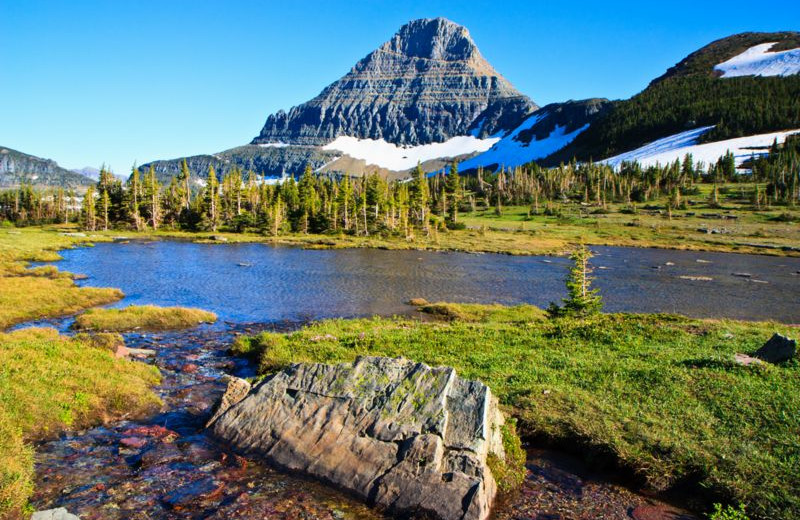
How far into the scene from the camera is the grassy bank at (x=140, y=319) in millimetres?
28739

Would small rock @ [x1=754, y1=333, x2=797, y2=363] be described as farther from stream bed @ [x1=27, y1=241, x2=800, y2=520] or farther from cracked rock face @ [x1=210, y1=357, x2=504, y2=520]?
cracked rock face @ [x1=210, y1=357, x2=504, y2=520]

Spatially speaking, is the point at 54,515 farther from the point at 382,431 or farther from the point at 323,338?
the point at 323,338

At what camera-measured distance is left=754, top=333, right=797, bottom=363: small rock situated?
1766 cm

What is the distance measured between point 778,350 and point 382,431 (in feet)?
49.7

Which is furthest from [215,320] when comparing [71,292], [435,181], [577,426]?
[435,181]

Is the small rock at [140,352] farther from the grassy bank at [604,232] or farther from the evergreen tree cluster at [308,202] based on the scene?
the evergreen tree cluster at [308,202]

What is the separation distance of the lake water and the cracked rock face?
20.5m

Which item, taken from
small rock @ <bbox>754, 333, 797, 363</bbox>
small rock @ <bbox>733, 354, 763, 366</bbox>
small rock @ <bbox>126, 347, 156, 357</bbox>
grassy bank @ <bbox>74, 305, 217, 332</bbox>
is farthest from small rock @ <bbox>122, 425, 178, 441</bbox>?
small rock @ <bbox>754, 333, 797, 363</bbox>

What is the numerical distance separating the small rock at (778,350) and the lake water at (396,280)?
23581 mm

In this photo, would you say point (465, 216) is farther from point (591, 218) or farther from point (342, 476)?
point (342, 476)

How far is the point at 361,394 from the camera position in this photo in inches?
503

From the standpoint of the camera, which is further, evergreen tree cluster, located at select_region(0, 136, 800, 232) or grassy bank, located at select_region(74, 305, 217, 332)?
evergreen tree cluster, located at select_region(0, 136, 800, 232)

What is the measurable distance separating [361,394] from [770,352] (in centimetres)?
1524

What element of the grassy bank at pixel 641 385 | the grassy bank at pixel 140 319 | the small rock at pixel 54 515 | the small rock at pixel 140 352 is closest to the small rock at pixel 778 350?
the grassy bank at pixel 641 385
